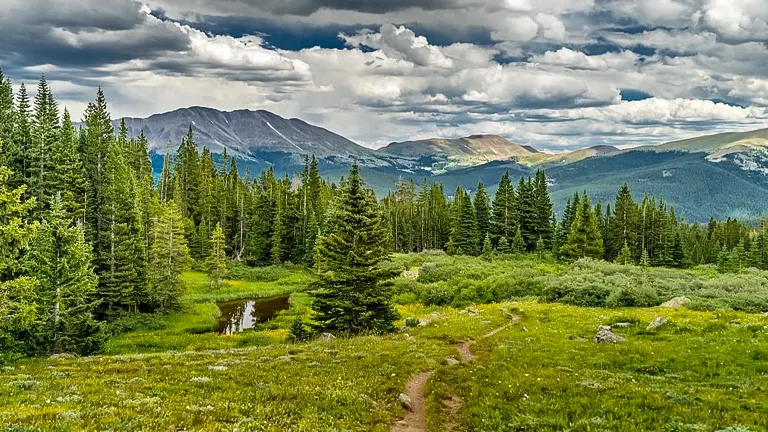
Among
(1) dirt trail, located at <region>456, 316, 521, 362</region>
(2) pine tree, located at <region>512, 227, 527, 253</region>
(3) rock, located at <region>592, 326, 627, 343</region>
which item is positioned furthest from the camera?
(2) pine tree, located at <region>512, 227, 527, 253</region>

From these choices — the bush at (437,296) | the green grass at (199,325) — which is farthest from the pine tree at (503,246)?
the bush at (437,296)

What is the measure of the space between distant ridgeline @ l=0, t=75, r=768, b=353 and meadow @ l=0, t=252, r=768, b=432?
7087 millimetres

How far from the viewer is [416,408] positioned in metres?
17.3

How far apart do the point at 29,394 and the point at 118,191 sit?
41655mm

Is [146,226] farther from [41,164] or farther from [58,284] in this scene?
[58,284]

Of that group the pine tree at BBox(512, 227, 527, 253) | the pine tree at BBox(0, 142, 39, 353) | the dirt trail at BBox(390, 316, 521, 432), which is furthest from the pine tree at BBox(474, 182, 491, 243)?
the pine tree at BBox(0, 142, 39, 353)

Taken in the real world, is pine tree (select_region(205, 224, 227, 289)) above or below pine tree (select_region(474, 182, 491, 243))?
below

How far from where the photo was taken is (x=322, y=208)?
119 metres

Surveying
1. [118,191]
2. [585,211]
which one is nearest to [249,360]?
[118,191]

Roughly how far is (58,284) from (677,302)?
46475mm

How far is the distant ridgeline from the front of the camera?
31.7m

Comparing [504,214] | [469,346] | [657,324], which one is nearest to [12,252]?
[469,346]

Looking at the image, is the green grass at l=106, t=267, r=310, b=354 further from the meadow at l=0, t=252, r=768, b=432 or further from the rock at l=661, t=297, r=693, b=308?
the rock at l=661, t=297, r=693, b=308

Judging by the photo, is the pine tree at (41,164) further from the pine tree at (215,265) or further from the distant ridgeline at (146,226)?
the pine tree at (215,265)
